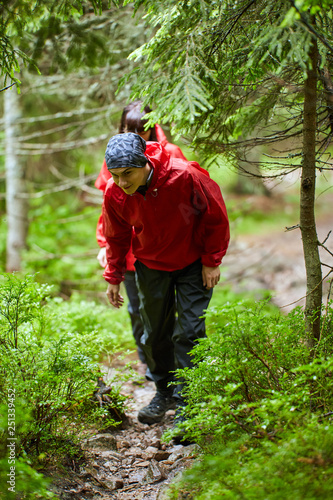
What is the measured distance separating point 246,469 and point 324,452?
0.35 metres

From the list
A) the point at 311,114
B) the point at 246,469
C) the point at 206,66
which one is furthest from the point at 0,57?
the point at 246,469

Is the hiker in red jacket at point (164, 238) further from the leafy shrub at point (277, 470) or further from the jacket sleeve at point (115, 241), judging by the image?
the leafy shrub at point (277, 470)

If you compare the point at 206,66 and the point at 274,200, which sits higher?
the point at 274,200

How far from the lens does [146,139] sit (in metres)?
3.87

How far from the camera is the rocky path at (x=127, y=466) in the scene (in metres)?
2.52

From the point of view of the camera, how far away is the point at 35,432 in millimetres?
2359

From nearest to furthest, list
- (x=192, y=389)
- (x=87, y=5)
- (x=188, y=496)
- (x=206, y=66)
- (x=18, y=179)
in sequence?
1. (x=188, y=496)
2. (x=192, y=389)
3. (x=206, y=66)
4. (x=87, y=5)
5. (x=18, y=179)

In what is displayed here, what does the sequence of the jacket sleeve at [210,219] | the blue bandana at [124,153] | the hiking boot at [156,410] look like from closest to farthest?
1. the blue bandana at [124,153]
2. the jacket sleeve at [210,219]
3. the hiking boot at [156,410]

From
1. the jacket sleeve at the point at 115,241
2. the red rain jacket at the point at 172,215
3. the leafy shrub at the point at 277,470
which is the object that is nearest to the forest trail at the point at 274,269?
the jacket sleeve at the point at 115,241

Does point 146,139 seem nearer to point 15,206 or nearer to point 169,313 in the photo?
point 169,313

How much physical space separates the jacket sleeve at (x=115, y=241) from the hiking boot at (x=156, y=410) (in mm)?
1216

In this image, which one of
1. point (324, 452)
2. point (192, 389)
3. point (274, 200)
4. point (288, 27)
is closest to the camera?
point (324, 452)

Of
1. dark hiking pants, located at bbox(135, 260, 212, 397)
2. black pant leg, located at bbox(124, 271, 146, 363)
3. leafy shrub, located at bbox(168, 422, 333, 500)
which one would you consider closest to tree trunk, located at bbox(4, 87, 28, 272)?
black pant leg, located at bbox(124, 271, 146, 363)

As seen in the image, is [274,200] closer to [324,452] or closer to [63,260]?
[63,260]
